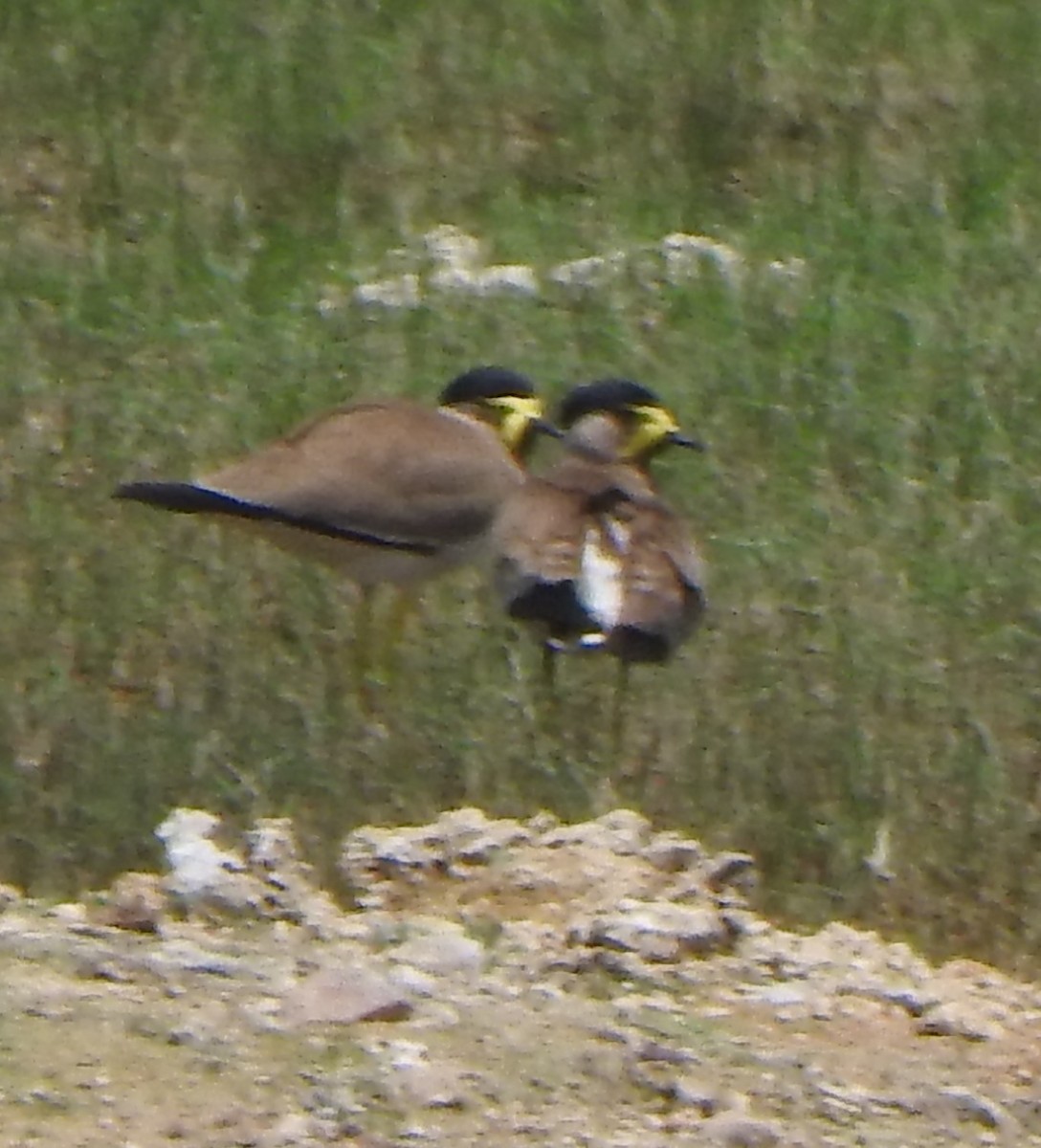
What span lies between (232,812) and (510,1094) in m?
1.81

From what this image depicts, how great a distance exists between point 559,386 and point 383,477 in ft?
5.51

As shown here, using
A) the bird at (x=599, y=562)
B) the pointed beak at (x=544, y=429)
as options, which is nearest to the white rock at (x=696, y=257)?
the pointed beak at (x=544, y=429)

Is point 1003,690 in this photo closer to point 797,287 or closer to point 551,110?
point 797,287

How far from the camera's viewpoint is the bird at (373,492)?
19.7 ft

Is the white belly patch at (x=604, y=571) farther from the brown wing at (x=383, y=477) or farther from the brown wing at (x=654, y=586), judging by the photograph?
the brown wing at (x=383, y=477)

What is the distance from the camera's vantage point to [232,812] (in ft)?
19.6

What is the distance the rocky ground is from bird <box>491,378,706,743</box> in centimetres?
44

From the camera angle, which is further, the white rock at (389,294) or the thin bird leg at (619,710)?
the white rock at (389,294)

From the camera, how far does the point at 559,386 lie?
25.6ft

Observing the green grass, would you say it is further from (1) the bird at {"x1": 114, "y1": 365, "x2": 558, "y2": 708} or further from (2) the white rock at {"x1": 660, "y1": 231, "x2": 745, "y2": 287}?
(1) the bird at {"x1": 114, "y1": 365, "x2": 558, "y2": 708}

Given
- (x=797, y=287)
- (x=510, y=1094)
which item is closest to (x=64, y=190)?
(x=797, y=287)

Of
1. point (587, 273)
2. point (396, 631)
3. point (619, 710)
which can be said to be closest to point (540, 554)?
point (619, 710)

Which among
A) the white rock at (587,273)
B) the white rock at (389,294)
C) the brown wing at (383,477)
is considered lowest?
the brown wing at (383,477)

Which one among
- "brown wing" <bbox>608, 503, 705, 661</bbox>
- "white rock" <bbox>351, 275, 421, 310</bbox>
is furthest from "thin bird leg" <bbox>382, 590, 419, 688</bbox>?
"white rock" <bbox>351, 275, 421, 310</bbox>
